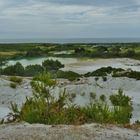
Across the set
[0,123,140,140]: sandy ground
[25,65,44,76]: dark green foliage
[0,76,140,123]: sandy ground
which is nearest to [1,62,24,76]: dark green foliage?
[25,65,44,76]: dark green foliage

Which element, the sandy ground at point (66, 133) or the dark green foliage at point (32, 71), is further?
the dark green foliage at point (32, 71)

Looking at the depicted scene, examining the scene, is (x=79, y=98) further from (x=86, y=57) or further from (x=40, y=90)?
(x=86, y=57)

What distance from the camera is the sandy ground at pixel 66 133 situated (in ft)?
33.1

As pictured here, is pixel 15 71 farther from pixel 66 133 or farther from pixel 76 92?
pixel 66 133

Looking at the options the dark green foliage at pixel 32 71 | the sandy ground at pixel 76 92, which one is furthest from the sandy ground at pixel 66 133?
the dark green foliage at pixel 32 71

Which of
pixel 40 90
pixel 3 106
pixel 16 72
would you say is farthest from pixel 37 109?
pixel 16 72

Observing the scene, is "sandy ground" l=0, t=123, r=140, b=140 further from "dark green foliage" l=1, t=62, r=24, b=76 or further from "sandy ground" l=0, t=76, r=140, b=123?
"dark green foliage" l=1, t=62, r=24, b=76

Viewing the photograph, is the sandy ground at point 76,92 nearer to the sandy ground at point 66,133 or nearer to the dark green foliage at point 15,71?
the sandy ground at point 66,133

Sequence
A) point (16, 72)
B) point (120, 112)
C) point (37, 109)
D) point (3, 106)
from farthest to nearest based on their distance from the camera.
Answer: point (16, 72), point (3, 106), point (120, 112), point (37, 109)

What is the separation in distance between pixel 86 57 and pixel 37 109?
74066mm

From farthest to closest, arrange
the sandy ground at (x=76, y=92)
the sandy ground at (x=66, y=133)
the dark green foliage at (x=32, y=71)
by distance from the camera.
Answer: the dark green foliage at (x=32, y=71) < the sandy ground at (x=76, y=92) < the sandy ground at (x=66, y=133)

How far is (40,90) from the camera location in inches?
521

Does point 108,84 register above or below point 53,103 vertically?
below

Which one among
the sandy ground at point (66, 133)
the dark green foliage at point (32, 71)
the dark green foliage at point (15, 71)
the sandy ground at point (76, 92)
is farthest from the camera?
the dark green foliage at point (32, 71)
